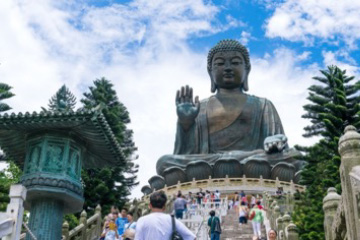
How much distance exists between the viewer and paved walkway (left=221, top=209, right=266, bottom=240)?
35.0 feet

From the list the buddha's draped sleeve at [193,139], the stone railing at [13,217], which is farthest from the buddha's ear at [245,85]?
the stone railing at [13,217]

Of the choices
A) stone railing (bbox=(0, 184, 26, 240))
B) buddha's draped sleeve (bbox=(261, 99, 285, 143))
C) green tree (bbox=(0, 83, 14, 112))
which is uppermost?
buddha's draped sleeve (bbox=(261, 99, 285, 143))

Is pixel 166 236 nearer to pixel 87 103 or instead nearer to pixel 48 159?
pixel 48 159

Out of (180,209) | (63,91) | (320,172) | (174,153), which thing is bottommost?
(180,209)

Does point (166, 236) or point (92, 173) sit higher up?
point (92, 173)

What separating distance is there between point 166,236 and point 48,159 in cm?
583

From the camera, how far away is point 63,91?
2408 centimetres

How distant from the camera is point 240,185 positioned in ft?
72.3

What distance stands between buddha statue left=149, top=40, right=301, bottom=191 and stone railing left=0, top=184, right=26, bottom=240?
17.6 m

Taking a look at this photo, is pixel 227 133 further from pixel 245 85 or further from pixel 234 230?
pixel 234 230

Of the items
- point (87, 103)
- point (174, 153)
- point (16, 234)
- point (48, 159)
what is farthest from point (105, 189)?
point (16, 234)

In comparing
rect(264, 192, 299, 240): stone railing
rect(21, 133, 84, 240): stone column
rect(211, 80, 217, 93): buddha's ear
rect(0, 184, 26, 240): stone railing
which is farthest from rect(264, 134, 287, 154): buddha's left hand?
rect(0, 184, 26, 240): stone railing

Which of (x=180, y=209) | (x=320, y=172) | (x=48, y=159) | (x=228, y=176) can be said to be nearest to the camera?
(x=48, y=159)

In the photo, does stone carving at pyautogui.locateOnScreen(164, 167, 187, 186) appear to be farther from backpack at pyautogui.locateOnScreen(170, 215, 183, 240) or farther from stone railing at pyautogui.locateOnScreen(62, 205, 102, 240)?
backpack at pyautogui.locateOnScreen(170, 215, 183, 240)
